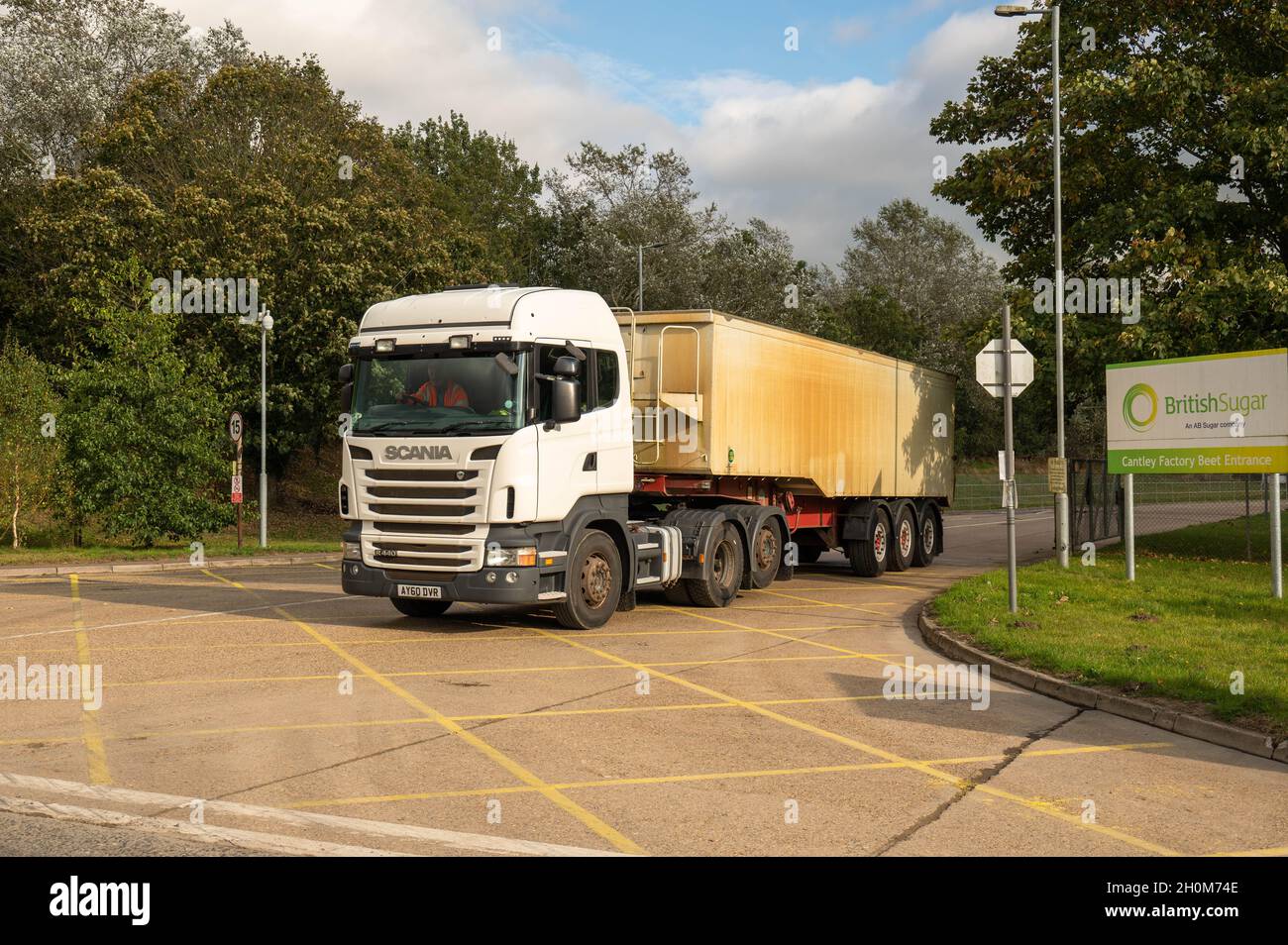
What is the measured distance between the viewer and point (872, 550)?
1983cm

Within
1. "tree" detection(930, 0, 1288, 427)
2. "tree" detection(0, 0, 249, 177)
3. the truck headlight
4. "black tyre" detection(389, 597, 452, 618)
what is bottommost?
"black tyre" detection(389, 597, 452, 618)

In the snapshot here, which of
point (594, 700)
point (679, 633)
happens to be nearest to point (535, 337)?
point (679, 633)

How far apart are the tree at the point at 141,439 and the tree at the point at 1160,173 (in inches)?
679

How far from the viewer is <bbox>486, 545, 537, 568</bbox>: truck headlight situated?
11516 mm

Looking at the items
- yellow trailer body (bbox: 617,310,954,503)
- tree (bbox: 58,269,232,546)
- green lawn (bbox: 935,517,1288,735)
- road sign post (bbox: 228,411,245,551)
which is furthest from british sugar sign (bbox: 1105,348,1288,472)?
tree (bbox: 58,269,232,546)

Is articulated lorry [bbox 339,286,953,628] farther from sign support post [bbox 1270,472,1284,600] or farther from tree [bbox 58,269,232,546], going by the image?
tree [bbox 58,269,232,546]

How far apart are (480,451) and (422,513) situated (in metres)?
0.95

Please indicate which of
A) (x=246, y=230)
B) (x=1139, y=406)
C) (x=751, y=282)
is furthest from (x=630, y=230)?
(x=1139, y=406)

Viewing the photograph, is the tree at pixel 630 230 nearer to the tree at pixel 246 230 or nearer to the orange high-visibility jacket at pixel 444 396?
the tree at pixel 246 230

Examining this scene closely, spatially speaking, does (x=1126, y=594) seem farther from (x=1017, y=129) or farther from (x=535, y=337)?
(x=1017, y=129)

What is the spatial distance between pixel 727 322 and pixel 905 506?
791 cm

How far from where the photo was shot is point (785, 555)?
56.3 feet

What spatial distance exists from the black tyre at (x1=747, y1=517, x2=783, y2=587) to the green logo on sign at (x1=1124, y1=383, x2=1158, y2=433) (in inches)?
234

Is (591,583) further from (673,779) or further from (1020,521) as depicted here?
(1020,521)
